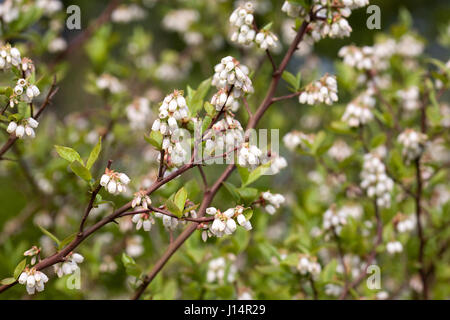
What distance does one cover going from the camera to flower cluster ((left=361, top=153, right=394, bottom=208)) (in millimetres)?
2297

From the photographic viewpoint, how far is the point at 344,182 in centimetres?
263

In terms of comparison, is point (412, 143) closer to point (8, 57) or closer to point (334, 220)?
point (334, 220)

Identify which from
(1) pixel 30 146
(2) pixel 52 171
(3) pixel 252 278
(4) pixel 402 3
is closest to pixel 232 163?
(3) pixel 252 278

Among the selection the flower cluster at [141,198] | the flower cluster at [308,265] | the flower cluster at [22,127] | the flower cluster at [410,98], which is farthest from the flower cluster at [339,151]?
the flower cluster at [22,127]

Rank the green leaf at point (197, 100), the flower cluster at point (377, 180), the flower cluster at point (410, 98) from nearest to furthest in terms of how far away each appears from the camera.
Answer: the green leaf at point (197, 100) → the flower cluster at point (377, 180) → the flower cluster at point (410, 98)

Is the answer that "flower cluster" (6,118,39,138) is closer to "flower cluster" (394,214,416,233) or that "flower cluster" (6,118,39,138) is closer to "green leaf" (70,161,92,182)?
"green leaf" (70,161,92,182)

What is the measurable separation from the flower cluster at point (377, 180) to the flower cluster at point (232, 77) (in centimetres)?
103

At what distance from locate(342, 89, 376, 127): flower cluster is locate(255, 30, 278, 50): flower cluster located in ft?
2.47

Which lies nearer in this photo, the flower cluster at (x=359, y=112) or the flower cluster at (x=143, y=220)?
the flower cluster at (x=143, y=220)

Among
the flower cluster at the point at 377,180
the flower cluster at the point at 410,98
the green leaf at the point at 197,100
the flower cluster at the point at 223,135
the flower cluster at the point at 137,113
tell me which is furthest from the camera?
the flower cluster at the point at 137,113

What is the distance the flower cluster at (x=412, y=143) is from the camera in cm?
233

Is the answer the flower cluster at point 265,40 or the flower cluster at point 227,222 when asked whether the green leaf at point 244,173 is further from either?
the flower cluster at point 265,40

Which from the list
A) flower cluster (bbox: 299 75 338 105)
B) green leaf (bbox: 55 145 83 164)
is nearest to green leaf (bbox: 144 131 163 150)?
green leaf (bbox: 55 145 83 164)
